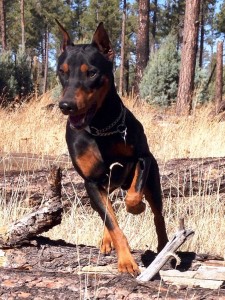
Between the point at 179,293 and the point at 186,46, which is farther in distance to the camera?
the point at 186,46

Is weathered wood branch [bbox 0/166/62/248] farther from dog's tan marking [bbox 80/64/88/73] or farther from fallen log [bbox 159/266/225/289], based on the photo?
fallen log [bbox 159/266/225/289]

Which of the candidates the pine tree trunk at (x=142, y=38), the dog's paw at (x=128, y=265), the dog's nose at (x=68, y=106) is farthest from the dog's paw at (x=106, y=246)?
the pine tree trunk at (x=142, y=38)

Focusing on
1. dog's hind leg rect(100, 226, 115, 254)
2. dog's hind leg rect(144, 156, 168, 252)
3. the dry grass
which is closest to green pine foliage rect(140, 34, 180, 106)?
the dry grass

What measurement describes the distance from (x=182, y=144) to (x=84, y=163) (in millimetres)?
4784

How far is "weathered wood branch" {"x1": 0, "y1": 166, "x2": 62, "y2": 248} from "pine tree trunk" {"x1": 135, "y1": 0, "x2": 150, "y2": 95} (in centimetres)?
1556

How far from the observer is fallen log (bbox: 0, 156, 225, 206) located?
5.00m

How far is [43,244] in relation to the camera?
124 inches

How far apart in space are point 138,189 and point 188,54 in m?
10.4

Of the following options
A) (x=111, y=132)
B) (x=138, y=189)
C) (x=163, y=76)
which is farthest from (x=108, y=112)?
(x=163, y=76)

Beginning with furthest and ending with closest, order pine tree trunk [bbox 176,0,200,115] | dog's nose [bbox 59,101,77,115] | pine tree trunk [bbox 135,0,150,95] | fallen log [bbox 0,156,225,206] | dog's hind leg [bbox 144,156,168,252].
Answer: pine tree trunk [bbox 135,0,150,95] < pine tree trunk [bbox 176,0,200,115] < fallen log [bbox 0,156,225,206] < dog's hind leg [bbox 144,156,168,252] < dog's nose [bbox 59,101,77,115]

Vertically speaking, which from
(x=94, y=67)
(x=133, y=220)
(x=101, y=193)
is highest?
(x=94, y=67)

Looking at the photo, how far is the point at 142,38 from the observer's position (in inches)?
734

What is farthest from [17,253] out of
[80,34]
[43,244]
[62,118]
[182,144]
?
[80,34]

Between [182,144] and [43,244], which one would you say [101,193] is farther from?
[182,144]
